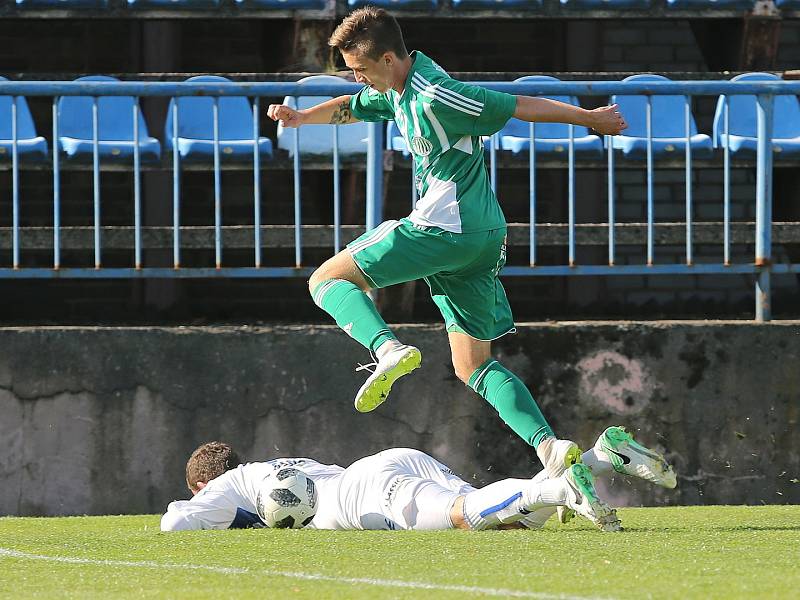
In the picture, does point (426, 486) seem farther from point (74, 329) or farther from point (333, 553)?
point (74, 329)

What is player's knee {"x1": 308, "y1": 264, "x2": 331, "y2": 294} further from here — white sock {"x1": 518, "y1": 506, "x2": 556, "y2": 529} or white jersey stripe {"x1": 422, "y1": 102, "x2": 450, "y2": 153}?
white sock {"x1": 518, "y1": 506, "x2": 556, "y2": 529}

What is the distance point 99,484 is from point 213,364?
29.9 inches

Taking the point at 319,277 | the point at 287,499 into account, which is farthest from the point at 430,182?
the point at 287,499

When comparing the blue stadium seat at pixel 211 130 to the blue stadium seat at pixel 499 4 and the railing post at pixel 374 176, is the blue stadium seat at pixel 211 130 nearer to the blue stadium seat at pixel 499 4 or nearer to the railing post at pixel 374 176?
the railing post at pixel 374 176

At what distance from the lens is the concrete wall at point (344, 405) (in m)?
6.80

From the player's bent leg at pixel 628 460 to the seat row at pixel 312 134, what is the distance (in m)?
2.74

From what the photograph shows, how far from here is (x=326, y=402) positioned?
6867 millimetres

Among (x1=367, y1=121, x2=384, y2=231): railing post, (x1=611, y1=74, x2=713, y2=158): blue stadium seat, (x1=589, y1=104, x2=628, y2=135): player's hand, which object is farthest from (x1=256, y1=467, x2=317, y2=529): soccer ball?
(x1=611, y1=74, x2=713, y2=158): blue stadium seat

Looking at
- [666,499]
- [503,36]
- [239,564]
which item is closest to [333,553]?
[239,564]

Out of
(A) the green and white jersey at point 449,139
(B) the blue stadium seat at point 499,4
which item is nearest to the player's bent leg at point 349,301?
(A) the green and white jersey at point 449,139

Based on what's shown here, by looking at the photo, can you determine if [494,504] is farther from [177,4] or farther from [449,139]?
[177,4]

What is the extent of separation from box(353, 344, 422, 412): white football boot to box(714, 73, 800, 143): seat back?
13.5 ft

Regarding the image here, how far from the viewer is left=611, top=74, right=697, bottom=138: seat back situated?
8422 mm

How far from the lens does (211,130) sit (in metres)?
8.50
